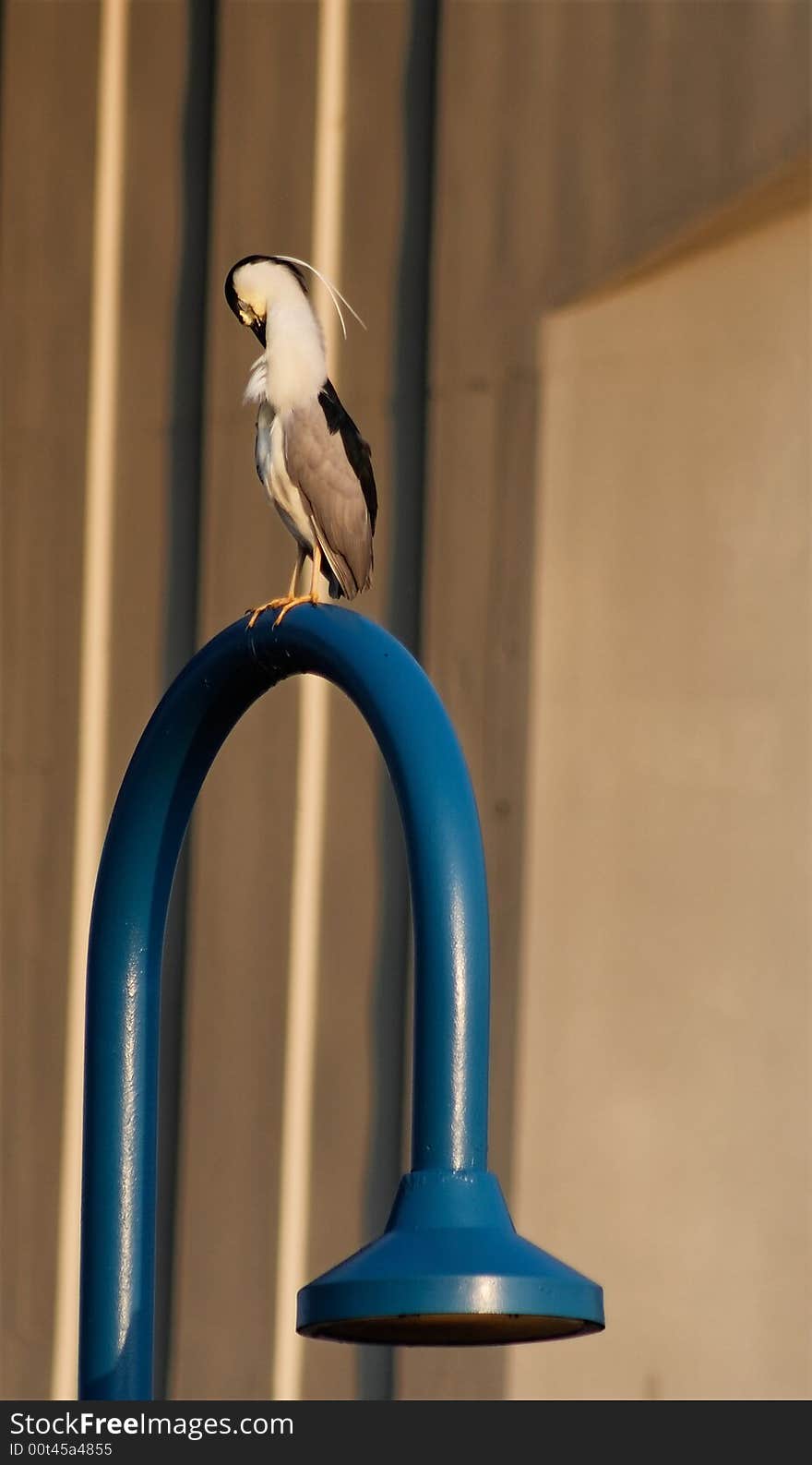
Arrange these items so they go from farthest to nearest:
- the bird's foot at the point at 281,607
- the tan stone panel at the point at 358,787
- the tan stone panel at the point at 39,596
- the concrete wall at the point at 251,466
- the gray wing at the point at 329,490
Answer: the tan stone panel at the point at 39,596
the tan stone panel at the point at 358,787
the concrete wall at the point at 251,466
the gray wing at the point at 329,490
the bird's foot at the point at 281,607

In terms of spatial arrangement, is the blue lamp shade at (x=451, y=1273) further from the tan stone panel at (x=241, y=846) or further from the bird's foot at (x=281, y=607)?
the tan stone panel at (x=241, y=846)

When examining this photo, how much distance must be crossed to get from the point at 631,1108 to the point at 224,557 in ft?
4.31

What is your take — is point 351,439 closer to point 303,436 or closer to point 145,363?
point 303,436

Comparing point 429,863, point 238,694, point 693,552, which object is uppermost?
point 693,552

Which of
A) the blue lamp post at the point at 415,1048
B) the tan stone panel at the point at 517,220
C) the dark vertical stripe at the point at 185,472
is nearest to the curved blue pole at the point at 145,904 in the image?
the blue lamp post at the point at 415,1048

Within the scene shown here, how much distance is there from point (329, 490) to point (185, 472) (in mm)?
2087

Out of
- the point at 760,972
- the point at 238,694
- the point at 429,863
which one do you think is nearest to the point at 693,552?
the point at 760,972

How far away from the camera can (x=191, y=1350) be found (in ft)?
12.9

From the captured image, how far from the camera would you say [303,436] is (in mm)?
2002

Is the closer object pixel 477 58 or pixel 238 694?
pixel 238 694

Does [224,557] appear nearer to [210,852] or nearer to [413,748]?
[210,852]

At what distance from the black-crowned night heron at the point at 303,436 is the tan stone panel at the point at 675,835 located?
1.48 metres

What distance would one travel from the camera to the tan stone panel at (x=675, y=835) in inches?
140

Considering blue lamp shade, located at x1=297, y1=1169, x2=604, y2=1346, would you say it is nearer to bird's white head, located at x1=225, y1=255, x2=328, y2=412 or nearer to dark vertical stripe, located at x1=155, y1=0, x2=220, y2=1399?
bird's white head, located at x1=225, y1=255, x2=328, y2=412
